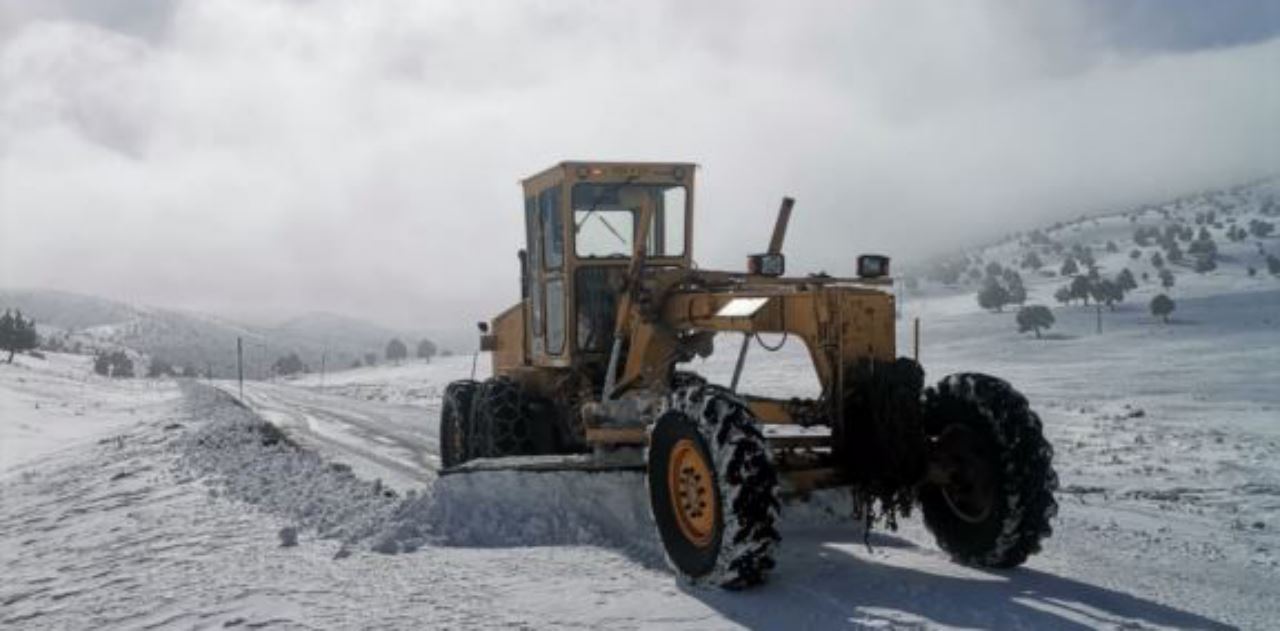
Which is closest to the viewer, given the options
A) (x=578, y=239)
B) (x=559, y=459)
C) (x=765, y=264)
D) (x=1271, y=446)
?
(x=765, y=264)

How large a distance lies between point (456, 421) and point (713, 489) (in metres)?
6.76

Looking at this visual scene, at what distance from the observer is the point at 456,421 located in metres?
11.7

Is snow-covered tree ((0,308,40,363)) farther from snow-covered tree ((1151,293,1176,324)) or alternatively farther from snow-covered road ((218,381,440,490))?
snow-covered tree ((1151,293,1176,324))

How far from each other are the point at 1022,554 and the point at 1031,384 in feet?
87.4

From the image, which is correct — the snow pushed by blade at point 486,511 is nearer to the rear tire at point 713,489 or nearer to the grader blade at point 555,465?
the grader blade at point 555,465

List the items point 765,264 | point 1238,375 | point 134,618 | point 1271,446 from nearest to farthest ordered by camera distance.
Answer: point 134,618 → point 765,264 → point 1271,446 → point 1238,375

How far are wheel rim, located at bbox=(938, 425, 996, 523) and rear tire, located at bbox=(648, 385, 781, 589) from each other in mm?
1542

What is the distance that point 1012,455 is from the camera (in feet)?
19.3

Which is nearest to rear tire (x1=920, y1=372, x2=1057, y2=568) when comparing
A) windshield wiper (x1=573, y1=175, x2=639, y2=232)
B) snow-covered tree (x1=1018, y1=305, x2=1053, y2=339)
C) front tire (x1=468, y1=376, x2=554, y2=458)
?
windshield wiper (x1=573, y1=175, x2=639, y2=232)

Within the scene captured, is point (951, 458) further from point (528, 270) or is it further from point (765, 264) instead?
point (528, 270)

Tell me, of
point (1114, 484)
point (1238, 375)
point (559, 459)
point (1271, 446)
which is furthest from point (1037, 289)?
point (559, 459)

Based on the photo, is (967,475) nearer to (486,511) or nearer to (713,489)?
(713,489)

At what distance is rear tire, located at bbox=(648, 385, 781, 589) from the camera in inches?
208

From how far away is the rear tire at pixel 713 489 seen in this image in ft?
17.3
